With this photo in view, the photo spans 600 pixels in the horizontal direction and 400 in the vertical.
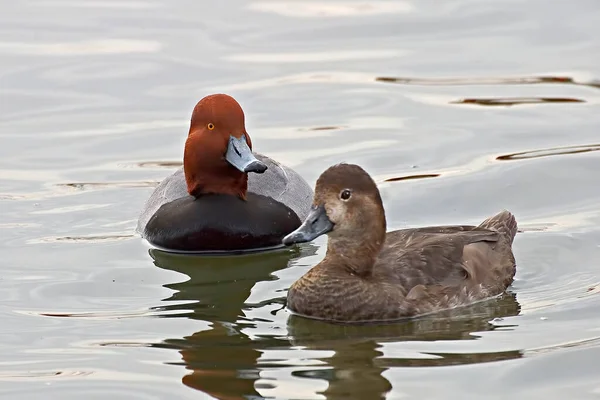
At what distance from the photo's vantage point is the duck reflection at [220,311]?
23.7ft

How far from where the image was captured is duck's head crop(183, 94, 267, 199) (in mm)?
10211

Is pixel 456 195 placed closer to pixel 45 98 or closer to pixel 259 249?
pixel 259 249

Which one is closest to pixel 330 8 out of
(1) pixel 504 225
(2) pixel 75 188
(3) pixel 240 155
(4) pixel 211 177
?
(2) pixel 75 188

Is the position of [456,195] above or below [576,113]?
below

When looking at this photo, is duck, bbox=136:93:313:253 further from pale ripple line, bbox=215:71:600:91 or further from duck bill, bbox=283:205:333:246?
pale ripple line, bbox=215:71:600:91

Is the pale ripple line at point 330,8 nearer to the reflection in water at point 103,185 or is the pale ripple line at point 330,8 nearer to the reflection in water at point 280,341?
the reflection in water at point 103,185

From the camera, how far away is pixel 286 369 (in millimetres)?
7309

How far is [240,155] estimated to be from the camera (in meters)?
10.2

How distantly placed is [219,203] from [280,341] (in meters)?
2.63

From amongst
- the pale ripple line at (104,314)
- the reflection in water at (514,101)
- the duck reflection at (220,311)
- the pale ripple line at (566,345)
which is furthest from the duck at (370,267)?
the reflection in water at (514,101)

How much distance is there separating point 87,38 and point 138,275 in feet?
22.9

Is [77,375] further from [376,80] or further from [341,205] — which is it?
[376,80]

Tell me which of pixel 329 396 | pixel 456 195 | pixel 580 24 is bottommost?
A: pixel 329 396

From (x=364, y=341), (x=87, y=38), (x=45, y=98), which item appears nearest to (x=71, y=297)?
(x=364, y=341)
